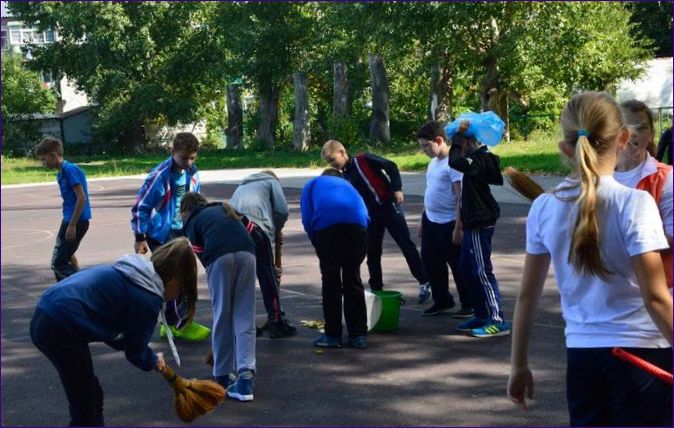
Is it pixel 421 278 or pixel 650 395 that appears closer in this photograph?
pixel 650 395

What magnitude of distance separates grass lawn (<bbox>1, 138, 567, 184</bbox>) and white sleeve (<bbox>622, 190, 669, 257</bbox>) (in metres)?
19.5

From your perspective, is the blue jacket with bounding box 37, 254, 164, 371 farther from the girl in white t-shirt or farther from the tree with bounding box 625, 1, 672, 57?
the tree with bounding box 625, 1, 672, 57

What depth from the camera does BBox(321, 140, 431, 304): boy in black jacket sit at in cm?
911

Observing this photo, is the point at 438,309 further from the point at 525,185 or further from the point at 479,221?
the point at 525,185

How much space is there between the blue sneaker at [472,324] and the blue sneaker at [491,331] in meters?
0.09

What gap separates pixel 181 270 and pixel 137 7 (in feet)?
165

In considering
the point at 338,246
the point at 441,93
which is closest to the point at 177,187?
the point at 338,246

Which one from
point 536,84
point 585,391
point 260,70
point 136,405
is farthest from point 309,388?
point 260,70

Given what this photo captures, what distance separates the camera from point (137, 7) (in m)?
52.6

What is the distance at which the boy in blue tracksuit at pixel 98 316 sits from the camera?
15.0ft

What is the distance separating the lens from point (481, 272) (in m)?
7.84

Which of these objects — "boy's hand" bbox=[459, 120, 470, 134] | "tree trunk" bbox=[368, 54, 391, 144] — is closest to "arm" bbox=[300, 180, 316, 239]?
"boy's hand" bbox=[459, 120, 470, 134]

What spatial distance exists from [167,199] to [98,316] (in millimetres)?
3642

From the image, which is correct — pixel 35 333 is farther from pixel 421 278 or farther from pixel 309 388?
pixel 421 278
